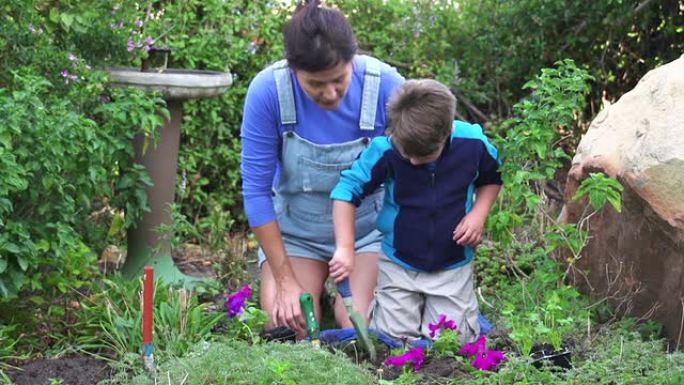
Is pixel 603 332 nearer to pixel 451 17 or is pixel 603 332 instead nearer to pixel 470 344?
pixel 470 344

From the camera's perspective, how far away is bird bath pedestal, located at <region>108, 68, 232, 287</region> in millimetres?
5105

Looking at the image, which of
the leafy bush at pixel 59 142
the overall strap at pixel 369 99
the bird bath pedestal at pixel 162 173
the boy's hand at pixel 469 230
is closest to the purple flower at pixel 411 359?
the boy's hand at pixel 469 230

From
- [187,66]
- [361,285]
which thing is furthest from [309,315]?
[187,66]

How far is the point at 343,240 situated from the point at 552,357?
87cm

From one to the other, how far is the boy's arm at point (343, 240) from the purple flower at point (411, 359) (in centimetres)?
35

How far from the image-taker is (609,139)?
441 cm

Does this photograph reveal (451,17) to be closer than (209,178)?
No

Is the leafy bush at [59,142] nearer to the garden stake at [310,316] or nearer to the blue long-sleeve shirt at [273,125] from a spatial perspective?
the blue long-sleeve shirt at [273,125]

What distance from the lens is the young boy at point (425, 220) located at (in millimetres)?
4148

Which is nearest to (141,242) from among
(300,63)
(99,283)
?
(99,283)

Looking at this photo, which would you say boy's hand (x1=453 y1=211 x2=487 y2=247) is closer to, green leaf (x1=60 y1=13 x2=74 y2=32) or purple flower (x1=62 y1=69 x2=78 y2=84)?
purple flower (x1=62 y1=69 x2=78 y2=84)

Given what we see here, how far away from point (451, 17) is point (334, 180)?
3077 mm

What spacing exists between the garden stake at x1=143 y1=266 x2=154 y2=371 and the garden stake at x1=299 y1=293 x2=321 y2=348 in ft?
2.08

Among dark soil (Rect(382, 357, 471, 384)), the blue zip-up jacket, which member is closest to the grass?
dark soil (Rect(382, 357, 471, 384))
